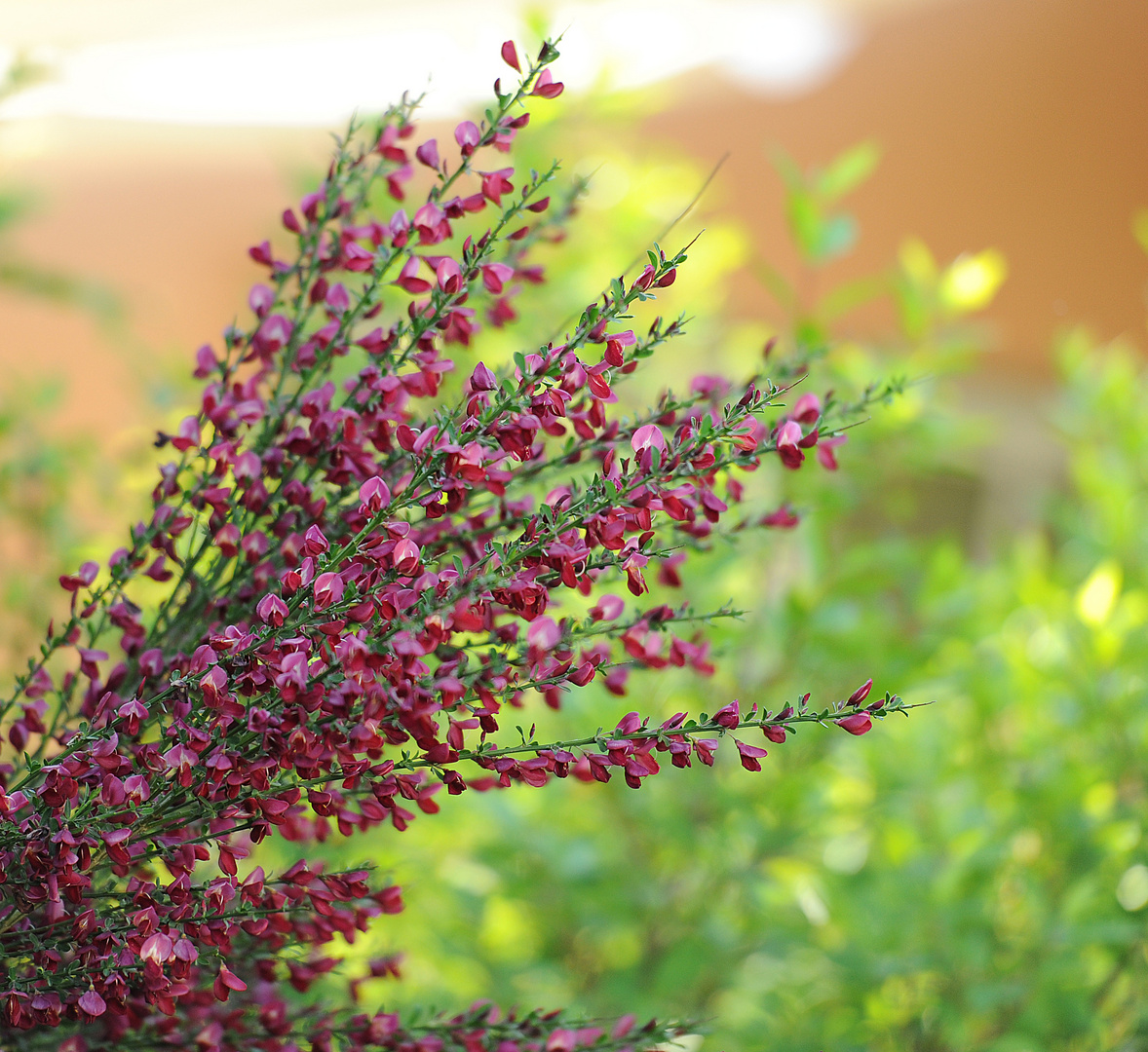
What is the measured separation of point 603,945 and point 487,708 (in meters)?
0.96

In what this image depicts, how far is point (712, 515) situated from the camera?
0.53m

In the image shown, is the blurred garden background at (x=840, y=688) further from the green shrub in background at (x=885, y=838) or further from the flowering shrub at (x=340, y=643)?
the flowering shrub at (x=340, y=643)

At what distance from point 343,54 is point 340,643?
3167mm

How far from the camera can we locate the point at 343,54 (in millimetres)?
3191

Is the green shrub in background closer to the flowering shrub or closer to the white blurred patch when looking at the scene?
the flowering shrub

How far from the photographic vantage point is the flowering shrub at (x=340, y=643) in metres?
0.46

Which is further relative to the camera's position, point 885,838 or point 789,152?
point 789,152

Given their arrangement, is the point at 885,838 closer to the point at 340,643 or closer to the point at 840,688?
the point at 840,688

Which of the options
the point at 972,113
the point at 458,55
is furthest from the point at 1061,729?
the point at 458,55

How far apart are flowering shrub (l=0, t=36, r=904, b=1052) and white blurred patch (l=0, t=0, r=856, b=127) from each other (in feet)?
7.63

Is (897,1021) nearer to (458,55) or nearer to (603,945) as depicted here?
(603,945)

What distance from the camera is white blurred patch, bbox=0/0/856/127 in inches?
117

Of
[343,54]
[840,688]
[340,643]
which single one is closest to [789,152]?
[343,54]

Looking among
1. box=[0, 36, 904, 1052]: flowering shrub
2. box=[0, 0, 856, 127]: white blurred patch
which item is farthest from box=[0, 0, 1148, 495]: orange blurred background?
box=[0, 36, 904, 1052]: flowering shrub
